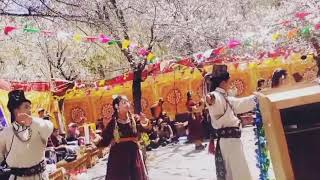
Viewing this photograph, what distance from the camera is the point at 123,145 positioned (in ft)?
24.8

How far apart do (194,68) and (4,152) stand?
651 inches

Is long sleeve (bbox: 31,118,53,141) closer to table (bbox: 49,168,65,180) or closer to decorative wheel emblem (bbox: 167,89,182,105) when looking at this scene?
table (bbox: 49,168,65,180)

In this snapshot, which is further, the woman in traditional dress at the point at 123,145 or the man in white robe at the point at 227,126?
the woman in traditional dress at the point at 123,145

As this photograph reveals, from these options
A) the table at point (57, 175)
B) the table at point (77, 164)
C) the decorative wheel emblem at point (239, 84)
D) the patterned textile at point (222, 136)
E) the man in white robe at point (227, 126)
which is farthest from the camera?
the decorative wheel emblem at point (239, 84)

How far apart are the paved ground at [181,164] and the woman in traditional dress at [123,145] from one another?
7.43ft

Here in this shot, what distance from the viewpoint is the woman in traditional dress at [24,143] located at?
226 inches

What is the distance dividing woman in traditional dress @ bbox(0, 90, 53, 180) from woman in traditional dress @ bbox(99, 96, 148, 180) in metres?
1.73

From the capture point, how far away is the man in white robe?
630cm

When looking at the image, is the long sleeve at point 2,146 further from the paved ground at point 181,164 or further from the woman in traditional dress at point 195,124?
the woman in traditional dress at point 195,124

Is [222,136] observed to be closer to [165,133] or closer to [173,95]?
[165,133]

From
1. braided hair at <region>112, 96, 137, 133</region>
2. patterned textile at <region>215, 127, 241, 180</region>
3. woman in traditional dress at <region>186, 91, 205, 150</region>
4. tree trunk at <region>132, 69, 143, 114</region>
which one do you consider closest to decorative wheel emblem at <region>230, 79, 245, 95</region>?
tree trunk at <region>132, 69, 143, 114</region>

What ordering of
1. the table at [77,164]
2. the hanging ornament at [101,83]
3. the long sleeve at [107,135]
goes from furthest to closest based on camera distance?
the hanging ornament at [101,83], the table at [77,164], the long sleeve at [107,135]

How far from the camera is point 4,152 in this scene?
19.1 feet

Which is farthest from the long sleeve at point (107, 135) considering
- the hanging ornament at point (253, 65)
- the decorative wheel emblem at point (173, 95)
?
the hanging ornament at point (253, 65)
